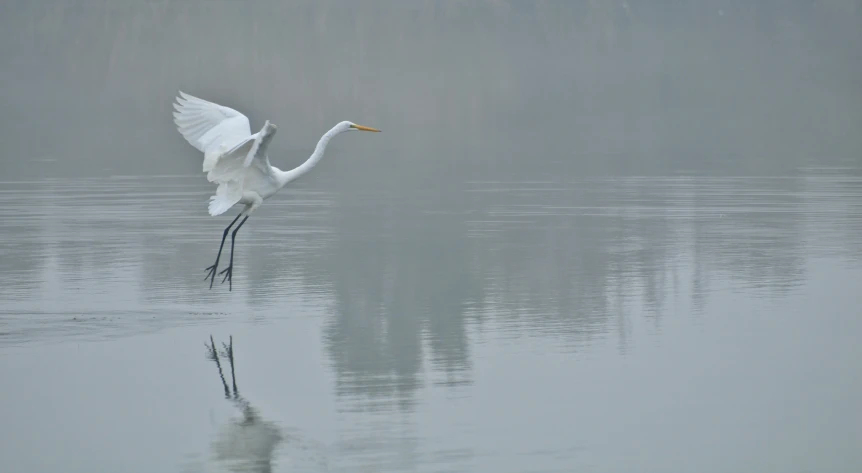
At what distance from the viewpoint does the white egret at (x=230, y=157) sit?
12.8 metres

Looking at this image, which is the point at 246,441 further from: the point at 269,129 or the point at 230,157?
the point at 230,157

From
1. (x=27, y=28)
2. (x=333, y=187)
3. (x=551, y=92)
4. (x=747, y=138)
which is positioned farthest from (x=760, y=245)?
(x=27, y=28)

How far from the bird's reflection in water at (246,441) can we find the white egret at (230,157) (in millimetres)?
3488

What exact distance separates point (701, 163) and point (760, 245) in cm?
1709

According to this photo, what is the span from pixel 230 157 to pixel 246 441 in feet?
15.8

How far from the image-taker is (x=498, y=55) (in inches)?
3974

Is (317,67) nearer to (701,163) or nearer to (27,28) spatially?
(27,28)

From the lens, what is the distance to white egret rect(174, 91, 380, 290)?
12758 mm

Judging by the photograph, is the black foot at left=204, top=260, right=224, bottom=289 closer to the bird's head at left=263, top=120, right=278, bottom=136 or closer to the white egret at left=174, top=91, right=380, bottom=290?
the white egret at left=174, top=91, right=380, bottom=290

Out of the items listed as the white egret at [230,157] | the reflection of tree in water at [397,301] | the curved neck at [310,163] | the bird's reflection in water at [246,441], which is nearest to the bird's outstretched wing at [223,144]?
the white egret at [230,157]

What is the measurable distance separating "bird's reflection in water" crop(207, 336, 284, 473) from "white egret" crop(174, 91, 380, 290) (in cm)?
349

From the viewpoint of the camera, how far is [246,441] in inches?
335

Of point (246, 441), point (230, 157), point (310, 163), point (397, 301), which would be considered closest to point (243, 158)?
point (230, 157)

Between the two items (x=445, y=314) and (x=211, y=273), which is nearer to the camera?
(x=445, y=314)
